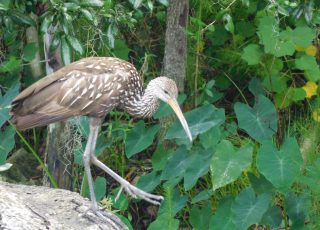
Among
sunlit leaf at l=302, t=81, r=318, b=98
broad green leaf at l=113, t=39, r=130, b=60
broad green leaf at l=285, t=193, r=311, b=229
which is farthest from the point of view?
sunlit leaf at l=302, t=81, r=318, b=98

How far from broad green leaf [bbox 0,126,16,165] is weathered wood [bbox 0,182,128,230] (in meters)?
1.01

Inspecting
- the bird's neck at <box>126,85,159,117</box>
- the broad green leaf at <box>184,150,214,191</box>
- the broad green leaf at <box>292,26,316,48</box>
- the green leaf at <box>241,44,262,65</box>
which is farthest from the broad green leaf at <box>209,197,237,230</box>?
the broad green leaf at <box>292,26,316,48</box>

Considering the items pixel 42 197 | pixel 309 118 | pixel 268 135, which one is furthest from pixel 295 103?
pixel 42 197

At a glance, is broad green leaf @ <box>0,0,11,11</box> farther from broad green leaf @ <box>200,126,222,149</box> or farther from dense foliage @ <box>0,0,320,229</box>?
broad green leaf @ <box>200,126,222,149</box>

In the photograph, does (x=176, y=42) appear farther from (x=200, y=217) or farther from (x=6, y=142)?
(x=6, y=142)

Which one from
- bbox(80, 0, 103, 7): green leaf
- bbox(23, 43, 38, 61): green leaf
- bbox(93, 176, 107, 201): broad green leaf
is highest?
bbox(80, 0, 103, 7): green leaf

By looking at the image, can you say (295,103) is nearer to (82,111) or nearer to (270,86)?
(270,86)

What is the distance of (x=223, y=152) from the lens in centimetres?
579

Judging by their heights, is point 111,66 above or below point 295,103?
above

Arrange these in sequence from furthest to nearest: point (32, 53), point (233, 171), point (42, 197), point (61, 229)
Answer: point (32, 53)
point (233, 171)
point (42, 197)
point (61, 229)

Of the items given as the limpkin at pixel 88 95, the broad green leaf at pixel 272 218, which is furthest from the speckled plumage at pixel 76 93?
the broad green leaf at pixel 272 218

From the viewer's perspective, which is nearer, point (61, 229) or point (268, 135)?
point (61, 229)

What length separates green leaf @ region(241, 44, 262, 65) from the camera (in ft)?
22.4

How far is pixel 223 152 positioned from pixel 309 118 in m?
1.58
